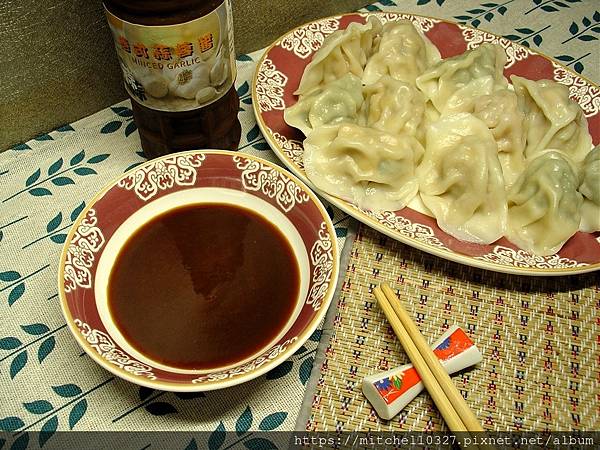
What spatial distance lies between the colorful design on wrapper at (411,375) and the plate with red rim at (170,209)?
0.61 feet

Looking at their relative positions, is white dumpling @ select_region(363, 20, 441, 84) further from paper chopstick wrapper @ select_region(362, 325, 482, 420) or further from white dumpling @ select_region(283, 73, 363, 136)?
paper chopstick wrapper @ select_region(362, 325, 482, 420)

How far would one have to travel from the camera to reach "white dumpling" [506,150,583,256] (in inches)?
51.9

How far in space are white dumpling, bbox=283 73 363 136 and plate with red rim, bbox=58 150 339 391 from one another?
9.4 inches

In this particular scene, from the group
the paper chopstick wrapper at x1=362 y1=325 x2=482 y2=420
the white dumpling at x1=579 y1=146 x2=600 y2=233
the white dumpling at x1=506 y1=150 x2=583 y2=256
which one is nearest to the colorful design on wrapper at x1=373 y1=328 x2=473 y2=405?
the paper chopstick wrapper at x1=362 y1=325 x2=482 y2=420

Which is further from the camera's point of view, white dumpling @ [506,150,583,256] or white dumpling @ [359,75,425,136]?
white dumpling @ [359,75,425,136]

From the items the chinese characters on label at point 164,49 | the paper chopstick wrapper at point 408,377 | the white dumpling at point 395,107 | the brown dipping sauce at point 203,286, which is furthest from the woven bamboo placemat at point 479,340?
the chinese characters on label at point 164,49

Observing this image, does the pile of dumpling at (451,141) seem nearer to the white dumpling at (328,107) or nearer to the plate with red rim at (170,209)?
the white dumpling at (328,107)

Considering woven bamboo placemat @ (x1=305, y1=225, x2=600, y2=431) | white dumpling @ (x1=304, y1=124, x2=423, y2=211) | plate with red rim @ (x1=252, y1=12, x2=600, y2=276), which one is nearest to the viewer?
woven bamboo placemat @ (x1=305, y1=225, x2=600, y2=431)

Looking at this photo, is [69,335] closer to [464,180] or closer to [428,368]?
[428,368]

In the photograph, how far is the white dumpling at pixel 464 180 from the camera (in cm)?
135

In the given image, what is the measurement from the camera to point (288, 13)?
73.3 inches

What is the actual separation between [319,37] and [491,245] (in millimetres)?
820

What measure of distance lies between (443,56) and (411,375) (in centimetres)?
105

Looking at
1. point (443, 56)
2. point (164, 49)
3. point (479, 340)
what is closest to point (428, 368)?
point (479, 340)
